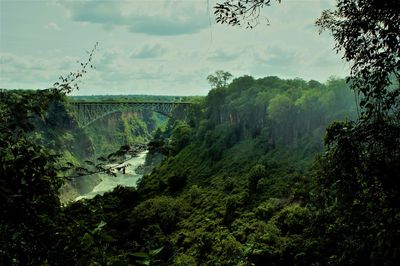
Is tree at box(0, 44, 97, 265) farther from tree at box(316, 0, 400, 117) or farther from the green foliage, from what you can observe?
the green foliage

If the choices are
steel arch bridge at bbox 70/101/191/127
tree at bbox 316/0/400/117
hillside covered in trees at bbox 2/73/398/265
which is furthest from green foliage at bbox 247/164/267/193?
tree at bbox 316/0/400/117

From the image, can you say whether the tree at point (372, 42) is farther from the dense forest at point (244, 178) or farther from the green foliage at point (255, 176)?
the green foliage at point (255, 176)

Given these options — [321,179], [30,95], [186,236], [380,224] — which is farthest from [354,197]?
[186,236]

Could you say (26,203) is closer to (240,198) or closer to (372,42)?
(372,42)

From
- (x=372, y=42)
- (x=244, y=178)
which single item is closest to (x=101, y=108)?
(x=244, y=178)

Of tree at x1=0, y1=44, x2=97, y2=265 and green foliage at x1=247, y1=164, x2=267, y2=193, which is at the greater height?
tree at x1=0, y1=44, x2=97, y2=265

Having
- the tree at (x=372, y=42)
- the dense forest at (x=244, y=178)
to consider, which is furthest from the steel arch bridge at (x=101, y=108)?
the tree at (x=372, y=42)

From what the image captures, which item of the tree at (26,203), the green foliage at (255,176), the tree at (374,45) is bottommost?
the green foliage at (255,176)

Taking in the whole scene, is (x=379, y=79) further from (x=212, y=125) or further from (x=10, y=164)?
(x=212, y=125)
